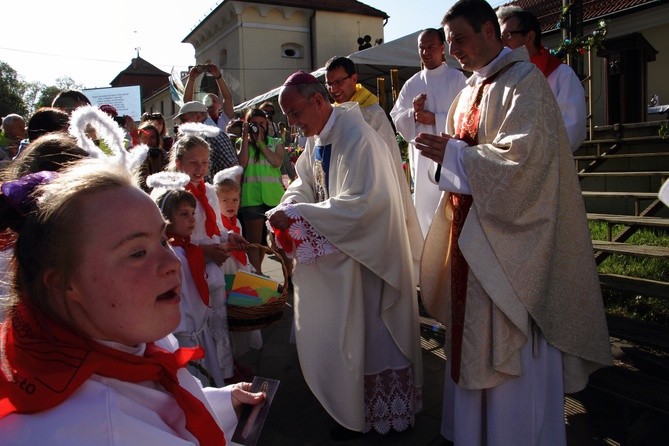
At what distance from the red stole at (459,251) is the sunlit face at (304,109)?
871 mm

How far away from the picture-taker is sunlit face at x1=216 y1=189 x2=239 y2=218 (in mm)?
4164

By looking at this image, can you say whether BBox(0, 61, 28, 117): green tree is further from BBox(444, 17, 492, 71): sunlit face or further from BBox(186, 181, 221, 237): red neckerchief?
BBox(444, 17, 492, 71): sunlit face

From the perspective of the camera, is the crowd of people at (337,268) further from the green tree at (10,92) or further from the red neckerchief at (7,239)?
the green tree at (10,92)

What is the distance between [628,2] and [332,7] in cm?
1766

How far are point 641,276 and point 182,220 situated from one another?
4.30 metres

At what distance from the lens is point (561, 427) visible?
8.32ft

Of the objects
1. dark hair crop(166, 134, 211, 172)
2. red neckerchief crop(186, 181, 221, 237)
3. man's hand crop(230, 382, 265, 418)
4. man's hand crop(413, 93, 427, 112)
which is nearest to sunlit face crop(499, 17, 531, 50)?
man's hand crop(413, 93, 427, 112)

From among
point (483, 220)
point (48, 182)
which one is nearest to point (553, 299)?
point (483, 220)

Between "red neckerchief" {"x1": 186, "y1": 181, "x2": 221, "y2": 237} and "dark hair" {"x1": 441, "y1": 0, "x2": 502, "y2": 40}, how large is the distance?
1964 mm

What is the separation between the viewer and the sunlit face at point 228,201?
13.7ft

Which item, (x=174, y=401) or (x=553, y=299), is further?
(x=553, y=299)

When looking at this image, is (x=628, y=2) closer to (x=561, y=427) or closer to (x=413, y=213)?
(x=413, y=213)

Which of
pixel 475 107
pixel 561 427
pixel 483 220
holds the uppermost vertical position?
pixel 475 107

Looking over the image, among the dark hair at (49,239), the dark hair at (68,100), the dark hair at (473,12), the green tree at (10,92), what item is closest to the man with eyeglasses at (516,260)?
the dark hair at (473,12)
